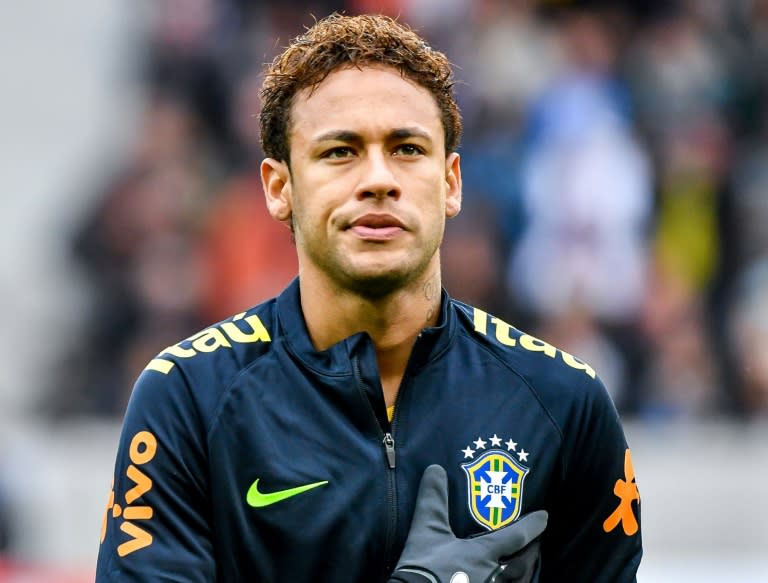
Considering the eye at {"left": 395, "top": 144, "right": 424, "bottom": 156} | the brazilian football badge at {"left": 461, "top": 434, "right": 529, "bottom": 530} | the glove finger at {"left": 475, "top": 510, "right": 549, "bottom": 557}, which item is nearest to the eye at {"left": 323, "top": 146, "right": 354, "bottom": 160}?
the eye at {"left": 395, "top": 144, "right": 424, "bottom": 156}

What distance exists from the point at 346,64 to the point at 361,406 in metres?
0.80

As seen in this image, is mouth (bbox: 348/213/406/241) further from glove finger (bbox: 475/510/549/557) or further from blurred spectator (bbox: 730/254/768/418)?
blurred spectator (bbox: 730/254/768/418)

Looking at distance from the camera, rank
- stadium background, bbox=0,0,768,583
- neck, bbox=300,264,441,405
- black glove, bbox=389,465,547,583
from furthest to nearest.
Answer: stadium background, bbox=0,0,768,583
neck, bbox=300,264,441,405
black glove, bbox=389,465,547,583

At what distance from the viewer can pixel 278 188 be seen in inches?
147

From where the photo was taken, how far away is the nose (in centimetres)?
340

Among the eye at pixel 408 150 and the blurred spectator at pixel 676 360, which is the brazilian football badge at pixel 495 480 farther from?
the blurred spectator at pixel 676 360

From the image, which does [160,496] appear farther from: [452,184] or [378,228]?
[452,184]

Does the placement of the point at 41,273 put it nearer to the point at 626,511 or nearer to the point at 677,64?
the point at 677,64

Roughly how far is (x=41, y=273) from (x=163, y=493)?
7.08 m

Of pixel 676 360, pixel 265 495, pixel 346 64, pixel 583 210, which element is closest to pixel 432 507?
pixel 265 495

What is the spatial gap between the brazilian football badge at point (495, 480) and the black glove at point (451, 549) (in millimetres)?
40

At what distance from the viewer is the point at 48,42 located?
11.3m

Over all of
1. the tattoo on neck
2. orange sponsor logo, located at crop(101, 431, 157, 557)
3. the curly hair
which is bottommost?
orange sponsor logo, located at crop(101, 431, 157, 557)

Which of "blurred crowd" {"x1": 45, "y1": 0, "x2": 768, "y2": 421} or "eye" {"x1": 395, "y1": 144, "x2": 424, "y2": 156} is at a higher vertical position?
"blurred crowd" {"x1": 45, "y1": 0, "x2": 768, "y2": 421}
